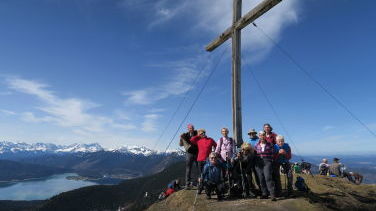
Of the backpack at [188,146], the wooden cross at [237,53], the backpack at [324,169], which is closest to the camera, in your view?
the wooden cross at [237,53]

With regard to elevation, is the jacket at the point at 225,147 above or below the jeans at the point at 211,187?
above

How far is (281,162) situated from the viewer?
452 inches

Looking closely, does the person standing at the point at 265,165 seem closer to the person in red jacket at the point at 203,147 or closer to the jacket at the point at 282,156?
the jacket at the point at 282,156

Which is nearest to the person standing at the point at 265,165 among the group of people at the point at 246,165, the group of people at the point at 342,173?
the group of people at the point at 246,165

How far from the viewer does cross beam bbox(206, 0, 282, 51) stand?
12.2m

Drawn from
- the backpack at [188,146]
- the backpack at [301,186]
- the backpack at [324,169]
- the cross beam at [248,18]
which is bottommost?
the backpack at [301,186]

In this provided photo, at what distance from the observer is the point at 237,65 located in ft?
44.8

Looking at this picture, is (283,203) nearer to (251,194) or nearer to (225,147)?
(251,194)

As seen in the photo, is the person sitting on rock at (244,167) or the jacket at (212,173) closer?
the person sitting on rock at (244,167)

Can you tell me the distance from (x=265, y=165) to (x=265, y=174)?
0.35 m

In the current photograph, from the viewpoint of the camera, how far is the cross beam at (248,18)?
12.2 metres

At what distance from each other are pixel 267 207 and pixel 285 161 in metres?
2.49

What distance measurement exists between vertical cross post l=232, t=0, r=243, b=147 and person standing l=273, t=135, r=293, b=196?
210 centimetres

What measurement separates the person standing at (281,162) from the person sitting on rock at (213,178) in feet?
7.33
